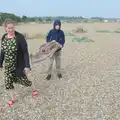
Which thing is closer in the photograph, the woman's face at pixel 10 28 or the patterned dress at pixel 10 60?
the woman's face at pixel 10 28

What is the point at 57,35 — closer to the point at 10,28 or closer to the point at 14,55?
the point at 14,55

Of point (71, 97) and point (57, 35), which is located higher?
point (57, 35)

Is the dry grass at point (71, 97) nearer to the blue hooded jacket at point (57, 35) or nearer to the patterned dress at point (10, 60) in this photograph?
the patterned dress at point (10, 60)

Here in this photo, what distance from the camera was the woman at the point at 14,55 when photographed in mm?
5383

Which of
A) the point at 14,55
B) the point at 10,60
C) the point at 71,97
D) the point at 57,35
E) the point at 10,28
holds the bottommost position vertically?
the point at 71,97

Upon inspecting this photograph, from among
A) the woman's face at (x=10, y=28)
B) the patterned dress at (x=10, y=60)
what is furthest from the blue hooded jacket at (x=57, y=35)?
the woman's face at (x=10, y=28)

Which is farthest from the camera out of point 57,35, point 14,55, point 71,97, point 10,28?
point 57,35

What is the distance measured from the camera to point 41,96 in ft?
21.2

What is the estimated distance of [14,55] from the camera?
18.1 feet

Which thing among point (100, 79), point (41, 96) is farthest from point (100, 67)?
point (41, 96)

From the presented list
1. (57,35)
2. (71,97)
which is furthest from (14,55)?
(57,35)

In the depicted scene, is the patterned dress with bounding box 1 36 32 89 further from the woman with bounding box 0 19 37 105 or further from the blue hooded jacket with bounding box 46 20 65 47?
the blue hooded jacket with bounding box 46 20 65 47

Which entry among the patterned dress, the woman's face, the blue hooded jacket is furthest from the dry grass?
the woman's face

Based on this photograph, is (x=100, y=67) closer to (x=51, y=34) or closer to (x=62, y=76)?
(x=62, y=76)
